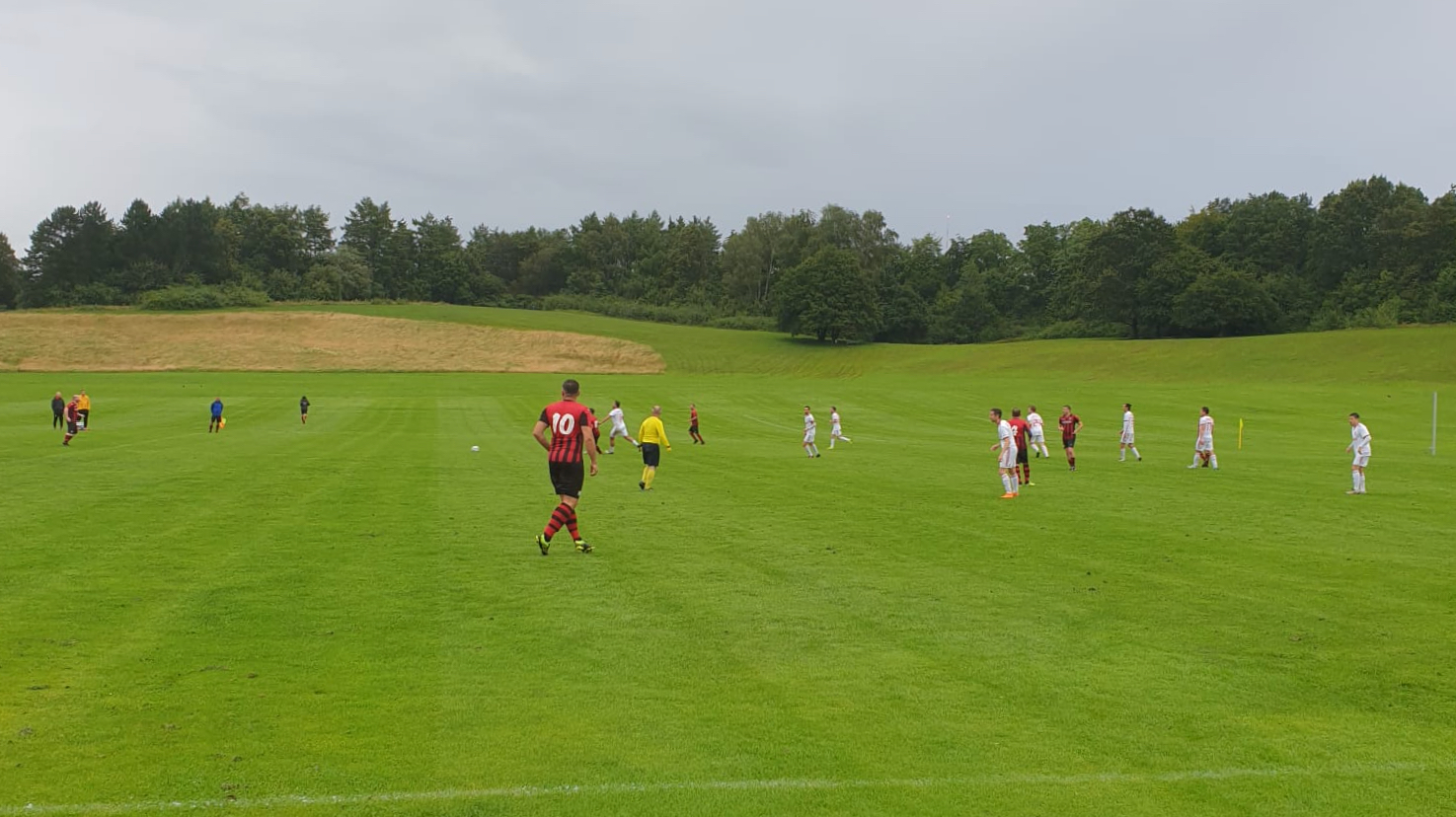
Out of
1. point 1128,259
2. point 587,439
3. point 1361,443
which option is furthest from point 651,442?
point 1128,259

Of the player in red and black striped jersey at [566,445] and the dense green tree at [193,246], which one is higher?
the dense green tree at [193,246]

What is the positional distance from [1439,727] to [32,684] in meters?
10.6

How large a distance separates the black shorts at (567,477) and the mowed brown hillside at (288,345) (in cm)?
8153

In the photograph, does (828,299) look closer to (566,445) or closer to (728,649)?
(566,445)

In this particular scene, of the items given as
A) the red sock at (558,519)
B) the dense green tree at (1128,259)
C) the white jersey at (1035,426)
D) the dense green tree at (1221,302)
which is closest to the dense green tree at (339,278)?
the dense green tree at (1128,259)

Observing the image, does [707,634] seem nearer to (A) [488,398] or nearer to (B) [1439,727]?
(B) [1439,727]

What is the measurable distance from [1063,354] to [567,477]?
8230cm

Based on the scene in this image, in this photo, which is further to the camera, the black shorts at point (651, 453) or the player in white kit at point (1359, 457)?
the black shorts at point (651, 453)

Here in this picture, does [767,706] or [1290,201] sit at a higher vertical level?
[1290,201]

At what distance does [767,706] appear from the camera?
8062 mm

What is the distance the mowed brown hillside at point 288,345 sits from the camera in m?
91.2

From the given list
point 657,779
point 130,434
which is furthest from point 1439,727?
point 130,434

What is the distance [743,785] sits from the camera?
6.55 m

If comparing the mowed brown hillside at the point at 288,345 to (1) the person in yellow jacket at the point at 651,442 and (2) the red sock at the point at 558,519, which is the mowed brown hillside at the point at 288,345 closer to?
(1) the person in yellow jacket at the point at 651,442
